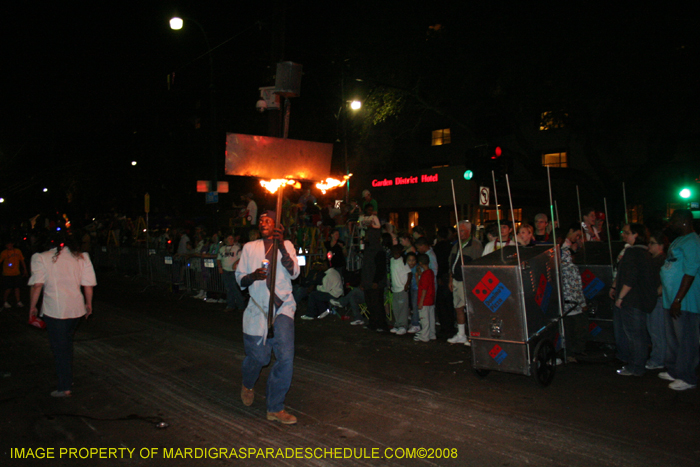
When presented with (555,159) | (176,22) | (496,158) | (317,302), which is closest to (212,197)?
(176,22)

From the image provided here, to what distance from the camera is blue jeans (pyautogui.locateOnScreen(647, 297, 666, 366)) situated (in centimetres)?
651

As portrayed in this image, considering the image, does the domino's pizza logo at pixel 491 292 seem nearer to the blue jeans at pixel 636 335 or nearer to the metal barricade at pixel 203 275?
the blue jeans at pixel 636 335

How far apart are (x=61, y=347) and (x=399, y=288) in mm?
5461

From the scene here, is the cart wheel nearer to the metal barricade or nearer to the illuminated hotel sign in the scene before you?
the metal barricade

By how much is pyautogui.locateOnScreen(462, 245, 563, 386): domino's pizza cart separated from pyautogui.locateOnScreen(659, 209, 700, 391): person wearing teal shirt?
135 centimetres

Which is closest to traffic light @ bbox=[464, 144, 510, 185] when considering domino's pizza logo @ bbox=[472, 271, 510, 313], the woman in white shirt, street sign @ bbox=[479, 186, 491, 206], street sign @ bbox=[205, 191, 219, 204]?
street sign @ bbox=[479, 186, 491, 206]

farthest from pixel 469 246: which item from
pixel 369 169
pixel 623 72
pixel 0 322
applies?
pixel 369 169

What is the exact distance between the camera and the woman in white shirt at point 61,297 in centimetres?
577

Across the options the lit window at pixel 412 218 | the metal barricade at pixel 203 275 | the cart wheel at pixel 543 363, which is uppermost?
the lit window at pixel 412 218

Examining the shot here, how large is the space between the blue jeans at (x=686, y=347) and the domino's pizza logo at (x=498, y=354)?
1998 millimetres

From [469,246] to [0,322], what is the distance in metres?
9.92

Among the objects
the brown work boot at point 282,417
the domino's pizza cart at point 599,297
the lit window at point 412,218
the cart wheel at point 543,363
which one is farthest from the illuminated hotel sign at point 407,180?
the brown work boot at point 282,417

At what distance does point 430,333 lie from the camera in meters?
8.64

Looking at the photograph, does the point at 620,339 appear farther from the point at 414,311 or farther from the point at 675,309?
the point at 414,311
